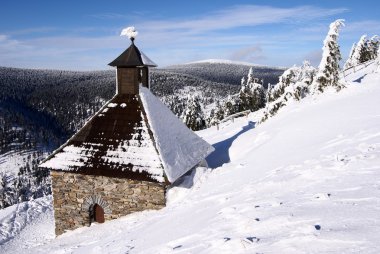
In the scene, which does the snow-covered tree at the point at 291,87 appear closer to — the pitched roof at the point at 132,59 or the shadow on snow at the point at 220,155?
the shadow on snow at the point at 220,155

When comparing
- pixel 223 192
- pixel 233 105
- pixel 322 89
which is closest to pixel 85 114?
pixel 233 105

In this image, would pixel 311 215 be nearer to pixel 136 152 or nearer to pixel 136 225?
pixel 136 225

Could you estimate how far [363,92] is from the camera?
18.6m

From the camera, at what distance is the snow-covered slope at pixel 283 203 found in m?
4.50

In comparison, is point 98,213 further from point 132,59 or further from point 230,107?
A: point 230,107

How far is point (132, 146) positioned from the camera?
12.0 metres

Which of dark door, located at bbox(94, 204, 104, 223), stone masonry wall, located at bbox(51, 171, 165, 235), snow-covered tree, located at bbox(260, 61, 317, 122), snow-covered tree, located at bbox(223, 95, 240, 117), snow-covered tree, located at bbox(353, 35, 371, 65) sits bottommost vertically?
dark door, located at bbox(94, 204, 104, 223)

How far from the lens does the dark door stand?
40.9 ft

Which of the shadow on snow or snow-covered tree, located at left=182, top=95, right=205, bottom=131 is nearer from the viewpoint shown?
the shadow on snow

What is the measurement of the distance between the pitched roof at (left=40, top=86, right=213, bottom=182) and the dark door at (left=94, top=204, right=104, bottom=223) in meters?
1.36

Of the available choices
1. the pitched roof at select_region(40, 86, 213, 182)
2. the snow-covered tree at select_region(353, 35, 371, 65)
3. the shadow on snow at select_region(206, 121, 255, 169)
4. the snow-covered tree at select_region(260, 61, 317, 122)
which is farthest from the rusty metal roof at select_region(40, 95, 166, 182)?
the snow-covered tree at select_region(353, 35, 371, 65)

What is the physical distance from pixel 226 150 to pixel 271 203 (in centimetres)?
1118

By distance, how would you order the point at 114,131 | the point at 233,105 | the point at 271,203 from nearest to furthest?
the point at 271,203, the point at 114,131, the point at 233,105

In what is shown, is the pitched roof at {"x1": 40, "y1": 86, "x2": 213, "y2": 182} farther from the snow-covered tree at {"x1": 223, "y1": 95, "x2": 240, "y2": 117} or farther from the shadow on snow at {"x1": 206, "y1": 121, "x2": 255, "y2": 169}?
the snow-covered tree at {"x1": 223, "y1": 95, "x2": 240, "y2": 117}
